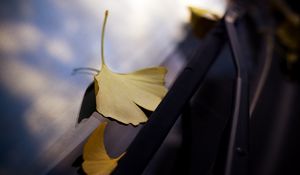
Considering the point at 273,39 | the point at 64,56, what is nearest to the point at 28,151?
the point at 64,56

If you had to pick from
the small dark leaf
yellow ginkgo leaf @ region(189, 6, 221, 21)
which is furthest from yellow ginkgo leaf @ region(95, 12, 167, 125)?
yellow ginkgo leaf @ region(189, 6, 221, 21)

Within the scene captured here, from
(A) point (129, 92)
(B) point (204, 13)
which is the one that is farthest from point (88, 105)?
(B) point (204, 13)

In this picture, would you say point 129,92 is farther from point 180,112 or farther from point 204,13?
point 204,13

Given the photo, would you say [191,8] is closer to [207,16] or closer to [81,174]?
[207,16]

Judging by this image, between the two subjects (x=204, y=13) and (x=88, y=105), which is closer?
(x=88, y=105)

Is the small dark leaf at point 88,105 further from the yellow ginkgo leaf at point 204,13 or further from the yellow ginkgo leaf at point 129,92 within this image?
the yellow ginkgo leaf at point 204,13

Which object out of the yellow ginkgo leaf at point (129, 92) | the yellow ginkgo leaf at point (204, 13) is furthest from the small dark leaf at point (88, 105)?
the yellow ginkgo leaf at point (204, 13)

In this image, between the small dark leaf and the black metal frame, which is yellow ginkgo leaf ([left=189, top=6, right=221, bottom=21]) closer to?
the black metal frame
